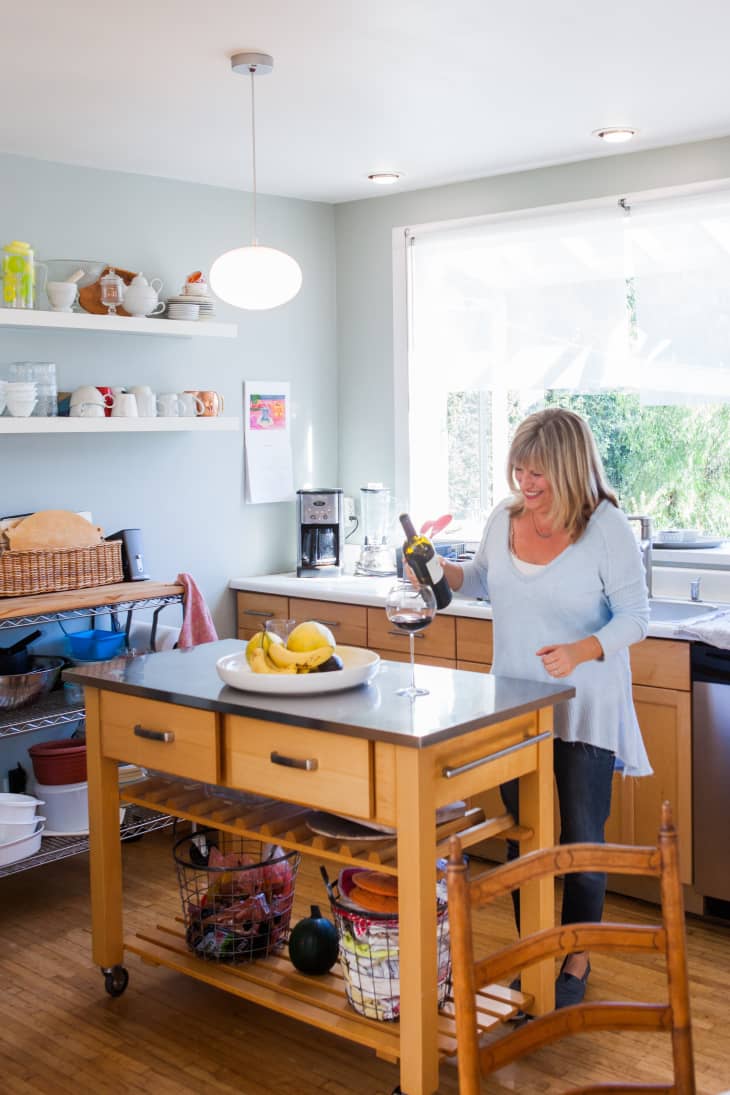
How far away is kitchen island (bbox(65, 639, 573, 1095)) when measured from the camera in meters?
2.23

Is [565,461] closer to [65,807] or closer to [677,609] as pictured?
[677,609]

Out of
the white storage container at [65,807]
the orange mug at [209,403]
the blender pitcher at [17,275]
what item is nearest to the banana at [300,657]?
the white storage container at [65,807]

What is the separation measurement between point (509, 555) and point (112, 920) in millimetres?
1358

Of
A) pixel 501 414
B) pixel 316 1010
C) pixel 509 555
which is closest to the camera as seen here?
pixel 316 1010

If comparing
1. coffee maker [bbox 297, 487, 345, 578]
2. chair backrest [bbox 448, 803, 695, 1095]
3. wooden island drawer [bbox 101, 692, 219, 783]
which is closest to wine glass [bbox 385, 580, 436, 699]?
wooden island drawer [bbox 101, 692, 219, 783]

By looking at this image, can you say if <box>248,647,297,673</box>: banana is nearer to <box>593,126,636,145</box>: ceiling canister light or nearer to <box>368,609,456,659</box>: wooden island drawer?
<box>368,609,456,659</box>: wooden island drawer

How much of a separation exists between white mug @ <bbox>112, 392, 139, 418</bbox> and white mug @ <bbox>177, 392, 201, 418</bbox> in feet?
0.74

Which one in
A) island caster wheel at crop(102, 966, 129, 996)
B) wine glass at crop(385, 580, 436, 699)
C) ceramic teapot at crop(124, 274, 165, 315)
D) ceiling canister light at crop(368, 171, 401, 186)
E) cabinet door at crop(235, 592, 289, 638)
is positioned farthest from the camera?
cabinet door at crop(235, 592, 289, 638)

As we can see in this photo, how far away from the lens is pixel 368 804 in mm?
2279

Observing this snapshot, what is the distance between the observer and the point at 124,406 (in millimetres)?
3887

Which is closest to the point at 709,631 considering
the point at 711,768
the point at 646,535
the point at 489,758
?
the point at 711,768

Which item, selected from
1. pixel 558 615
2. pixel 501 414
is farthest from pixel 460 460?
pixel 558 615

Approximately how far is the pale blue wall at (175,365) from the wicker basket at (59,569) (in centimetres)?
29

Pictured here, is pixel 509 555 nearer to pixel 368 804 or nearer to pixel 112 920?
pixel 368 804
